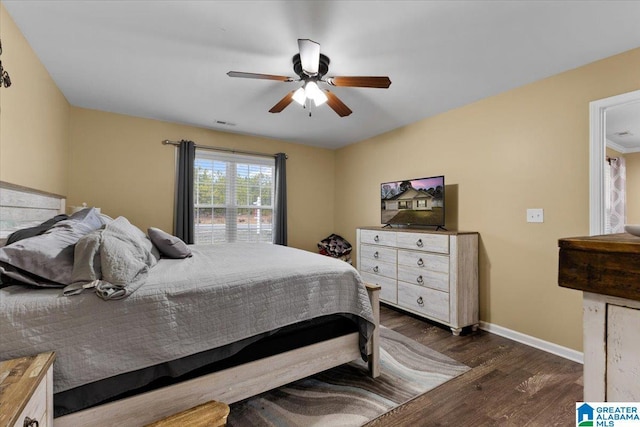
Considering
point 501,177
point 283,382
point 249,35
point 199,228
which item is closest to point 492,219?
point 501,177

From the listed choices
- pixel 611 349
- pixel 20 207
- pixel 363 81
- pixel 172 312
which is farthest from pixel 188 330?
pixel 363 81

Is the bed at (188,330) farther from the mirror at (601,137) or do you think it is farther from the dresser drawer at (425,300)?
the mirror at (601,137)

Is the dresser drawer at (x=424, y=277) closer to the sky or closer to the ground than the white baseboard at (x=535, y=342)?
closer to the sky

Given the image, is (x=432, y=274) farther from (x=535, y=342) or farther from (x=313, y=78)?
(x=313, y=78)

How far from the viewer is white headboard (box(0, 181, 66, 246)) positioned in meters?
1.71

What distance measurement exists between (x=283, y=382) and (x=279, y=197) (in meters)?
3.08

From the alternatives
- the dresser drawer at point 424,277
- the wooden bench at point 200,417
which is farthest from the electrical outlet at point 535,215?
the wooden bench at point 200,417

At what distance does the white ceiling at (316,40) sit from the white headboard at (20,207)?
2.64 feet

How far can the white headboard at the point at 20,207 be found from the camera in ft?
5.60

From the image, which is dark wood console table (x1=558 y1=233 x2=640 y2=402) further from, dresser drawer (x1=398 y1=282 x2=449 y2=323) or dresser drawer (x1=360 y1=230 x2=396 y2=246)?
dresser drawer (x1=360 y1=230 x2=396 y2=246)

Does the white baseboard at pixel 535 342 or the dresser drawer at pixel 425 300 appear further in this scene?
the dresser drawer at pixel 425 300

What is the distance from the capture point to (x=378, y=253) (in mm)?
3574

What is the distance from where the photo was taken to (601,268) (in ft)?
1.66

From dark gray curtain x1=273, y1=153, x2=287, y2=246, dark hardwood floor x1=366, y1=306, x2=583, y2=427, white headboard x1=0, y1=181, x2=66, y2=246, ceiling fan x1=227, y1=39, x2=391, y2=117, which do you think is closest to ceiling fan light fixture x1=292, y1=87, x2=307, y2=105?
ceiling fan x1=227, y1=39, x2=391, y2=117
